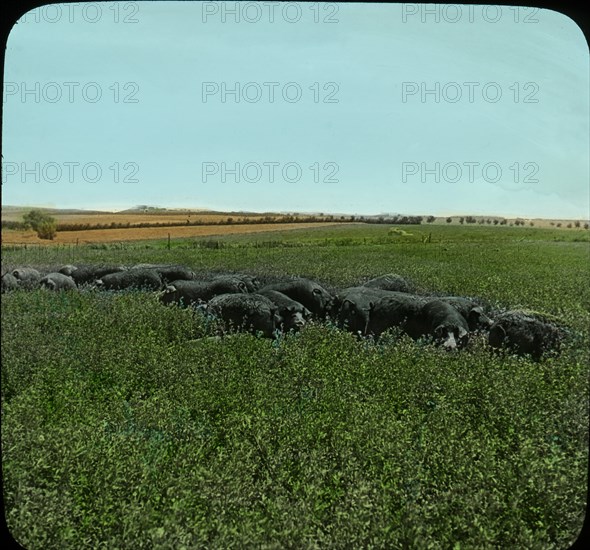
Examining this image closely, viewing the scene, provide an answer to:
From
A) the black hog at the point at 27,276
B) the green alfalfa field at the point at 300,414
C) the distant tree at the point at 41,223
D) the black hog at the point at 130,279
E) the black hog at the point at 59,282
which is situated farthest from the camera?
the black hog at the point at 130,279

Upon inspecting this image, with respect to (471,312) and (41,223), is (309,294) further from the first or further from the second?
(41,223)

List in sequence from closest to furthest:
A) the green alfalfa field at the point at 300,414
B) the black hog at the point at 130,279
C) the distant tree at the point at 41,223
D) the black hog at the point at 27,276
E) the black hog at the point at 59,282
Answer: the green alfalfa field at the point at 300,414
the distant tree at the point at 41,223
the black hog at the point at 27,276
the black hog at the point at 59,282
the black hog at the point at 130,279

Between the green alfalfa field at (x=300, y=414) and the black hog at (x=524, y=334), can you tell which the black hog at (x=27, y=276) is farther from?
the black hog at (x=524, y=334)

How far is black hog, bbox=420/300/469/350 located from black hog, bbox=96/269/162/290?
4.65 feet

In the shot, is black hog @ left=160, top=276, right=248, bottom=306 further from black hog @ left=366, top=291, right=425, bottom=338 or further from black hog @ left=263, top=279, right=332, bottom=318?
black hog @ left=366, top=291, right=425, bottom=338

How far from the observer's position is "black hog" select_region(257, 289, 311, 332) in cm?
333

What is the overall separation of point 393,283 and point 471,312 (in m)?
0.43

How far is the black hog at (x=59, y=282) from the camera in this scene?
3150 millimetres

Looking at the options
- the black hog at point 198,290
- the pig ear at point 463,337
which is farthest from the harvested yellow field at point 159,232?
the pig ear at point 463,337

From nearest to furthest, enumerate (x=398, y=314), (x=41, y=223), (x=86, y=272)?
(x=41, y=223), (x=86, y=272), (x=398, y=314)

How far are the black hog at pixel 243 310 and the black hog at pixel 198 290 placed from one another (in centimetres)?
3

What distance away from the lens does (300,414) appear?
10.0 ft

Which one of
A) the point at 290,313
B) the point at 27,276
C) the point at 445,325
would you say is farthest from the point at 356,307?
the point at 27,276

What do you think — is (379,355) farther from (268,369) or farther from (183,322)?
(183,322)
